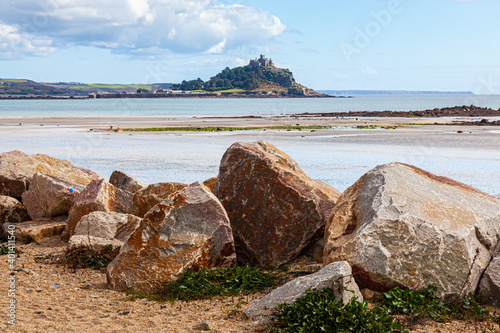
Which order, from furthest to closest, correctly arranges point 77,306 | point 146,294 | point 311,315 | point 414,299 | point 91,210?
point 91,210 < point 146,294 < point 77,306 < point 414,299 < point 311,315

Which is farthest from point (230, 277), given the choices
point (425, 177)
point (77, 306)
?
point (425, 177)

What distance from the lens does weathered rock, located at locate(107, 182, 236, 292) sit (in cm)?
709

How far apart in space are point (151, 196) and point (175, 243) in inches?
115

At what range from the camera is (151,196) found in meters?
9.96

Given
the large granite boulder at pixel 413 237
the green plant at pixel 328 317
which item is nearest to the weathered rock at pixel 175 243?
the large granite boulder at pixel 413 237

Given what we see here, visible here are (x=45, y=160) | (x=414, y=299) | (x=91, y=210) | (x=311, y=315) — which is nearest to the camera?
(x=311, y=315)

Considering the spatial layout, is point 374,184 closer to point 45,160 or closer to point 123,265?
point 123,265

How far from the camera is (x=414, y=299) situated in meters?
6.02

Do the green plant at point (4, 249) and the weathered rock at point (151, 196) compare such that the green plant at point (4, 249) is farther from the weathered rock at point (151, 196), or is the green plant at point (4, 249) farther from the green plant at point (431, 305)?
the green plant at point (431, 305)

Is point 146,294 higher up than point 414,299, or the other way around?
point 414,299

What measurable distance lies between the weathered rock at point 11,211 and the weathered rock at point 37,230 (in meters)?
0.48

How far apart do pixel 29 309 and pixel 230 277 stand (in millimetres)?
2689

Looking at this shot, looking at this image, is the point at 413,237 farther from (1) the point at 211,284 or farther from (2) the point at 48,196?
(2) the point at 48,196

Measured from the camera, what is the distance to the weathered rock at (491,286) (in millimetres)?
6254
